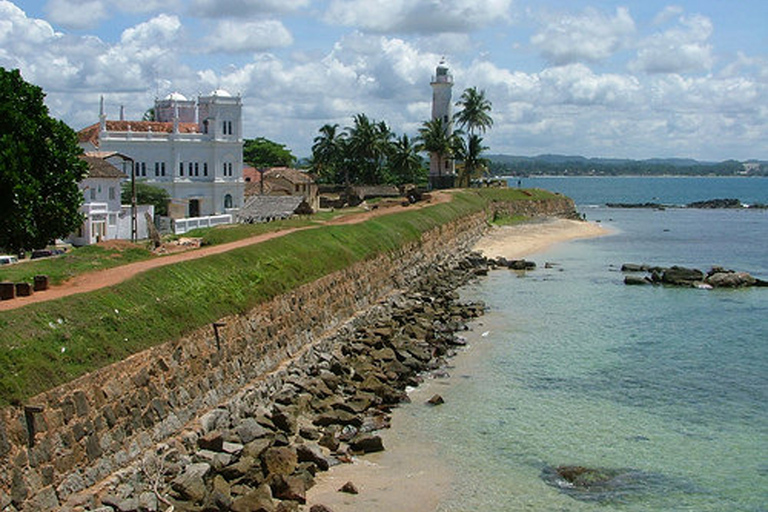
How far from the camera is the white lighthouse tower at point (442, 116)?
87125 millimetres

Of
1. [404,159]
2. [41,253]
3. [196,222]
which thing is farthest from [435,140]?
[41,253]

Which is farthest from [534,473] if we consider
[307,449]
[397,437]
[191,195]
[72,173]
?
[191,195]

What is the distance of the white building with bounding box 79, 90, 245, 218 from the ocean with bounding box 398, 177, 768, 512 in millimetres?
29844

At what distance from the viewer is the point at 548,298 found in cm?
3859

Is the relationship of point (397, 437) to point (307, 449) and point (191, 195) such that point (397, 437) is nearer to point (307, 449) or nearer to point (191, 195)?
point (307, 449)

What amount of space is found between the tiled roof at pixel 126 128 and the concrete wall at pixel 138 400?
41.6m

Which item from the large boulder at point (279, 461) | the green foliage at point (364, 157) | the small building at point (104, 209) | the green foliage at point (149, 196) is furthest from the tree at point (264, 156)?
the large boulder at point (279, 461)

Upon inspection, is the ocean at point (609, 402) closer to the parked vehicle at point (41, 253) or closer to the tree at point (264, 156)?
the parked vehicle at point (41, 253)

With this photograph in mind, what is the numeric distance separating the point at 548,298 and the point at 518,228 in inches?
1386

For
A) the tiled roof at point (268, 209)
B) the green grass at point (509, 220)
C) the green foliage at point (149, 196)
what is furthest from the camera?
the green grass at point (509, 220)

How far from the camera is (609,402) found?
22062 millimetres

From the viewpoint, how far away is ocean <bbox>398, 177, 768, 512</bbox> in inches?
648

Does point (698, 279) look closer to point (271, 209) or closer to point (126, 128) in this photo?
point (271, 209)

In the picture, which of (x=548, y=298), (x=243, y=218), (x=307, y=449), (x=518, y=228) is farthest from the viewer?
(x=518, y=228)
